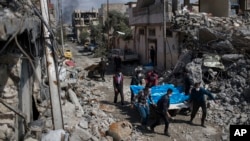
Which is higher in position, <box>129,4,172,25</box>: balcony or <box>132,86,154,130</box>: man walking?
<box>129,4,172,25</box>: balcony

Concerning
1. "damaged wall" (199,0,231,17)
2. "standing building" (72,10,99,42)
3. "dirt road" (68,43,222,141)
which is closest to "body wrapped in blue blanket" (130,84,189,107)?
"dirt road" (68,43,222,141)

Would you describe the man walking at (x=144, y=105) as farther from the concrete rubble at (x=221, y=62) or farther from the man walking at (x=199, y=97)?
the concrete rubble at (x=221, y=62)

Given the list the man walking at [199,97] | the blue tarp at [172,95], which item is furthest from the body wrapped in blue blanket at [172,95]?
the man walking at [199,97]

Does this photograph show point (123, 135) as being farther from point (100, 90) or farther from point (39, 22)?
point (100, 90)

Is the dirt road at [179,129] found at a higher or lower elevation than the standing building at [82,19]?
lower

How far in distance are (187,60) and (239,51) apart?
2.40m

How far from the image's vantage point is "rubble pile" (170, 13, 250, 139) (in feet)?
36.7

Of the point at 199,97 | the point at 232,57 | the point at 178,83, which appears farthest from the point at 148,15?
the point at 199,97

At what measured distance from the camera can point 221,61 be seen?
14.4m

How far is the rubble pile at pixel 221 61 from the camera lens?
36.7 ft

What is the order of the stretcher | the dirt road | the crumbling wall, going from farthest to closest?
the stretcher → the dirt road → the crumbling wall

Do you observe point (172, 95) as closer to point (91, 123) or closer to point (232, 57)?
point (91, 123)

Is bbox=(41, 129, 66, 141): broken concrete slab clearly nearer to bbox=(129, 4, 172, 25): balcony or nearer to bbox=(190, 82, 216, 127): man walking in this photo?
bbox=(190, 82, 216, 127): man walking

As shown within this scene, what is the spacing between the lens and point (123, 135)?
29.7 feet
